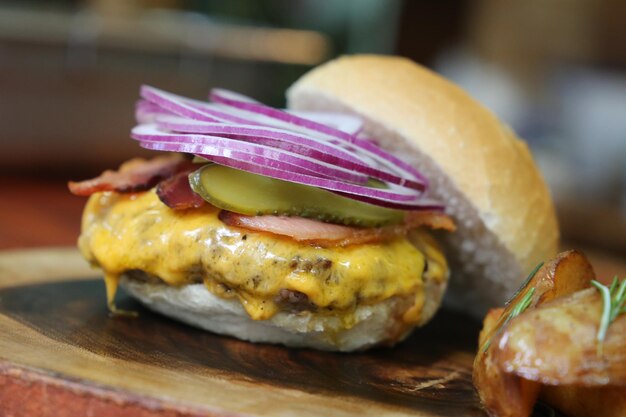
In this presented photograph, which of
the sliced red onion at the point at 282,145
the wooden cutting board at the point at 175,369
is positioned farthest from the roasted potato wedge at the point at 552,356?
the sliced red onion at the point at 282,145

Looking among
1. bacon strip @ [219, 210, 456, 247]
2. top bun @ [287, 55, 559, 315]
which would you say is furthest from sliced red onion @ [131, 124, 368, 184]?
top bun @ [287, 55, 559, 315]

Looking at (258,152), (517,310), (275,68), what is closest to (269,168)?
(258,152)

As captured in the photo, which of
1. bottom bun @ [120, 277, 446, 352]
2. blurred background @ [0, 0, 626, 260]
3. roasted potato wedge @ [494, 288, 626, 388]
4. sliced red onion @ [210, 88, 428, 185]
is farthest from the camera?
blurred background @ [0, 0, 626, 260]

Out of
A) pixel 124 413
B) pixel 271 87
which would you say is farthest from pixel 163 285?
pixel 271 87

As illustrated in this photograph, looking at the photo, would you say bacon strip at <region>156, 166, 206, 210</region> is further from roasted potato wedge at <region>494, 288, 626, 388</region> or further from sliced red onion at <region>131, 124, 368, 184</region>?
roasted potato wedge at <region>494, 288, 626, 388</region>

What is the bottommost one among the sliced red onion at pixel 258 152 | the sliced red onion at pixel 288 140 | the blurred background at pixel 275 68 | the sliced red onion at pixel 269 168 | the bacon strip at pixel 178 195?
the blurred background at pixel 275 68

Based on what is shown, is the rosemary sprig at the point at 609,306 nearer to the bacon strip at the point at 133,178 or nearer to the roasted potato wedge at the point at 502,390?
the roasted potato wedge at the point at 502,390
